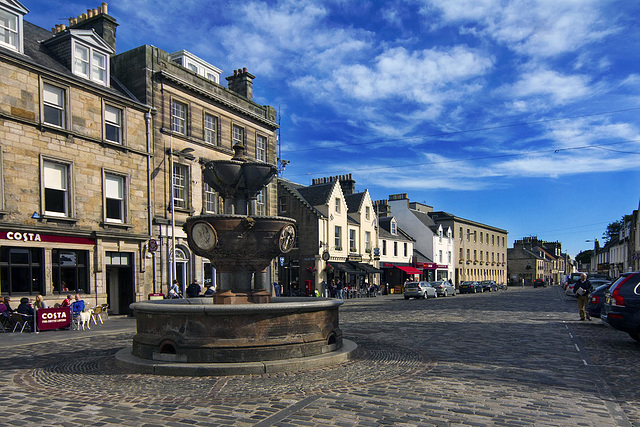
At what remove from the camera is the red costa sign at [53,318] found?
16.2 m

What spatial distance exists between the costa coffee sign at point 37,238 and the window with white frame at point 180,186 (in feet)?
18.3

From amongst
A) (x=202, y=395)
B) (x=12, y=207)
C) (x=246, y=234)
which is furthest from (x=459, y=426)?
(x=12, y=207)

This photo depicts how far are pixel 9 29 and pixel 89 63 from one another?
135 inches

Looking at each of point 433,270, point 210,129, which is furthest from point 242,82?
point 433,270

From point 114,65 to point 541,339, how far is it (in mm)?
23030

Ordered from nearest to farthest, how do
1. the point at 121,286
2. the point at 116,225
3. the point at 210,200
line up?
the point at 116,225
the point at 121,286
the point at 210,200

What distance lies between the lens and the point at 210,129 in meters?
28.4

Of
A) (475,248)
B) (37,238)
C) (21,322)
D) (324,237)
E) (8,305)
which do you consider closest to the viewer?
(21,322)

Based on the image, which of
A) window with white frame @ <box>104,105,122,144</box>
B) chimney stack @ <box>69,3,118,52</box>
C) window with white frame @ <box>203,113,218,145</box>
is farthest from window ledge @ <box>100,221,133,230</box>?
chimney stack @ <box>69,3,118,52</box>

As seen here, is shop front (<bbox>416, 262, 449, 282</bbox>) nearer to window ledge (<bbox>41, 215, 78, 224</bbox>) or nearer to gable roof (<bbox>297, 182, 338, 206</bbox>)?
gable roof (<bbox>297, 182, 338, 206</bbox>)

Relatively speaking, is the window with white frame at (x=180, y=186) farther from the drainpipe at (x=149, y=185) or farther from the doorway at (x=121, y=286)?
the doorway at (x=121, y=286)

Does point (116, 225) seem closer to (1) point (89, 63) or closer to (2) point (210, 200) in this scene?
(2) point (210, 200)

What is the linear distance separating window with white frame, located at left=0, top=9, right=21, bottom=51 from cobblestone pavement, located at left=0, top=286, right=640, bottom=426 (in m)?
13.2

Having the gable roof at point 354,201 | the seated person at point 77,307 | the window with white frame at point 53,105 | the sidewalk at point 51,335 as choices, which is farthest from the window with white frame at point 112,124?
the gable roof at point 354,201
